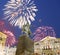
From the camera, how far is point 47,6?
3523mm

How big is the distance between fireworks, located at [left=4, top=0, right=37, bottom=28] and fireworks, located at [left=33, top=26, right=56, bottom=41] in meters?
0.22

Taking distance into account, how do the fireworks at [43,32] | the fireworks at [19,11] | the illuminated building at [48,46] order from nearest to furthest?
the illuminated building at [48,46] → the fireworks at [43,32] → the fireworks at [19,11]

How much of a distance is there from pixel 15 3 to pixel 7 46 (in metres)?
0.77

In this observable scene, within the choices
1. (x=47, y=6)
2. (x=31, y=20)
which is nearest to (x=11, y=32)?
(x=31, y=20)

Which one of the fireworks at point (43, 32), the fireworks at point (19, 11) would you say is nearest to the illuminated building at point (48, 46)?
the fireworks at point (43, 32)

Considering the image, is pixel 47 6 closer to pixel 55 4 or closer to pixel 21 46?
pixel 55 4

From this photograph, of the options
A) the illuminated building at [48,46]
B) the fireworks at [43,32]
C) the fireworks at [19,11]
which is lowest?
the illuminated building at [48,46]

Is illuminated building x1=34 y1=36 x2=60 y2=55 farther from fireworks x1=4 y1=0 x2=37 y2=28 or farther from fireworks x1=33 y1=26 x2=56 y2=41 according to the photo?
fireworks x1=4 y1=0 x2=37 y2=28

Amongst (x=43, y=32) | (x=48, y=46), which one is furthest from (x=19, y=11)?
(x=48, y=46)

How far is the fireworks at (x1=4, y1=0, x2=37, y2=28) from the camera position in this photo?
350cm

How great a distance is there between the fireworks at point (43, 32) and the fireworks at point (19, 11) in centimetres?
22

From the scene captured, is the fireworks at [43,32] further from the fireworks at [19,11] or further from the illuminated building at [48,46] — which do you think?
the fireworks at [19,11]

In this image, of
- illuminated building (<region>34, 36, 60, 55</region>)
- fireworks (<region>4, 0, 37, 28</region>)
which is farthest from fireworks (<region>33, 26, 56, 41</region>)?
fireworks (<region>4, 0, 37, 28</region>)

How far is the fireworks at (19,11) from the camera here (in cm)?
350
